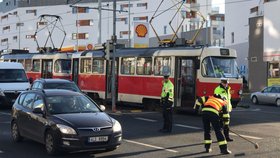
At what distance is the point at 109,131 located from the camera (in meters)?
10.3

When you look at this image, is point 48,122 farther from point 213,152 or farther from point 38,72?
point 38,72

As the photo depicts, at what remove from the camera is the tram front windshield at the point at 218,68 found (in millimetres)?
19703

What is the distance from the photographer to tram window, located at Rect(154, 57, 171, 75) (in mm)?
21062

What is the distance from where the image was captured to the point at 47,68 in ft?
105

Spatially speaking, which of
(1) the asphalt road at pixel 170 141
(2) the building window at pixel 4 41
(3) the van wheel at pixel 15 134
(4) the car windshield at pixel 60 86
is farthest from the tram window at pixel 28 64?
(2) the building window at pixel 4 41

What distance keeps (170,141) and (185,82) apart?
775 centimetres

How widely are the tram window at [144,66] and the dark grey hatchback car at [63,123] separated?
9943mm

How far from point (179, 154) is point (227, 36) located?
45.4m

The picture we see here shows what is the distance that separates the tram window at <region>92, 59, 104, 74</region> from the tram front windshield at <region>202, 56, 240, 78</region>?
7.14m

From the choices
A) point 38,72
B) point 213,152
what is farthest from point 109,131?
point 38,72

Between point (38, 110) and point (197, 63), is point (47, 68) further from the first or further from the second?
point (38, 110)

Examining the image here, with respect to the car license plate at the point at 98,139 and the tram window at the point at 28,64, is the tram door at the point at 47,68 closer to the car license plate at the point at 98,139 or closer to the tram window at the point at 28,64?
the tram window at the point at 28,64

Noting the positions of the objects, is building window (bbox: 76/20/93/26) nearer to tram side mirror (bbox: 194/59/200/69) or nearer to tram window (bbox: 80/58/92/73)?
tram window (bbox: 80/58/92/73)

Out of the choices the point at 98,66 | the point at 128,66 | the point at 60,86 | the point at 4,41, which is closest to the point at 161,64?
the point at 128,66
